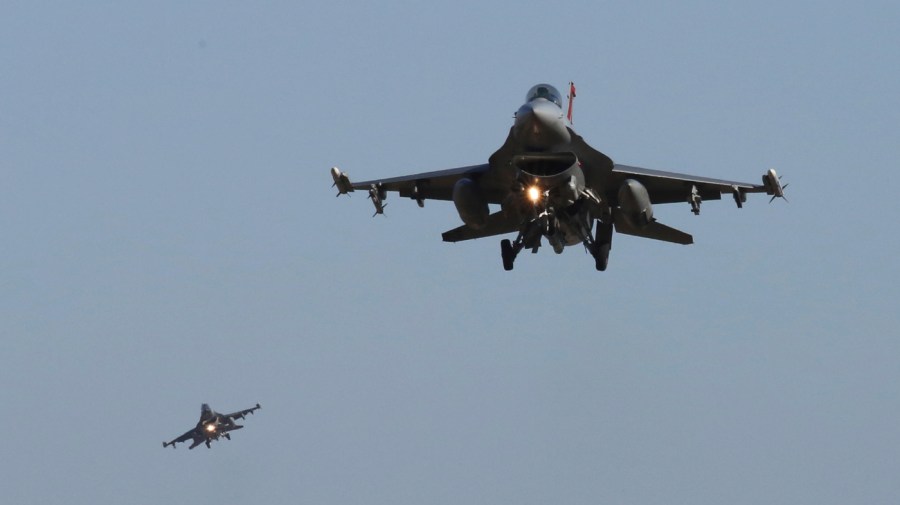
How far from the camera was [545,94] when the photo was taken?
1587 inches

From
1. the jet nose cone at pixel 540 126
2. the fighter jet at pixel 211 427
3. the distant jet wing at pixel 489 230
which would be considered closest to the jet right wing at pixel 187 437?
the fighter jet at pixel 211 427

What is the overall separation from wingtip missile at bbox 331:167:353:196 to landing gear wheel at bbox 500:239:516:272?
519 centimetres

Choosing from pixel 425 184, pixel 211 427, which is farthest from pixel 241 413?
pixel 425 184

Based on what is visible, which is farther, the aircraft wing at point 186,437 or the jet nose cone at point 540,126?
the aircraft wing at point 186,437

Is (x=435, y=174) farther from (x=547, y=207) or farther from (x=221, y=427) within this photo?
(x=221, y=427)

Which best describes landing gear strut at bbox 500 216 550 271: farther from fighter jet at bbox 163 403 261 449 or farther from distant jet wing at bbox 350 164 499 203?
fighter jet at bbox 163 403 261 449

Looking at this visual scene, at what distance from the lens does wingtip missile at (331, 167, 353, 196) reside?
43062mm

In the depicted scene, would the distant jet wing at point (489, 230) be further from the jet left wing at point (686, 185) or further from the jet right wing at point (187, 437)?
the jet right wing at point (187, 437)

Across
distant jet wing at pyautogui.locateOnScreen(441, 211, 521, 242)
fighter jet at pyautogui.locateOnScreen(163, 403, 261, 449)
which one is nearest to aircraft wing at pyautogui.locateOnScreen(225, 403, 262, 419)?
fighter jet at pyautogui.locateOnScreen(163, 403, 261, 449)

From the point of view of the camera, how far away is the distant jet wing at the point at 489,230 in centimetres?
4441

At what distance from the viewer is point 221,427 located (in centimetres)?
8788

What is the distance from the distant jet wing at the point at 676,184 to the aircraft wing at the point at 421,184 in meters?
3.98

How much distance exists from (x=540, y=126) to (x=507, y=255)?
7.06 metres

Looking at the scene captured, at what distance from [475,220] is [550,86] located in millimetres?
4535
